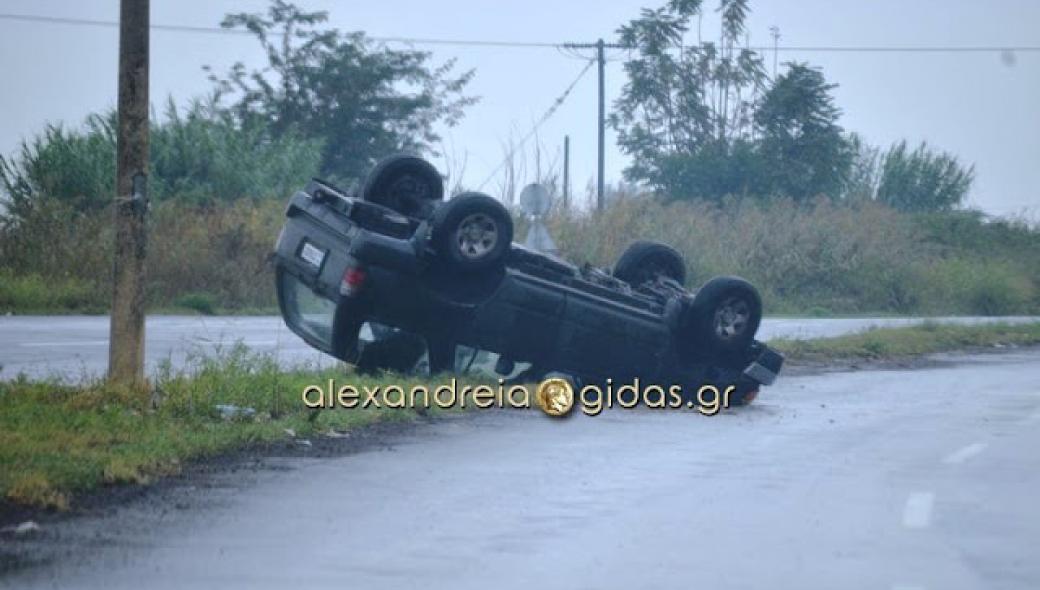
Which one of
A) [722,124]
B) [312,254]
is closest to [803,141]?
[722,124]

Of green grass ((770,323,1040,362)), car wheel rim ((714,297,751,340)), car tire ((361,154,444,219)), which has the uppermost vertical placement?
car tire ((361,154,444,219))

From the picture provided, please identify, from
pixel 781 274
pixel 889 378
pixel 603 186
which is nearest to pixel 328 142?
pixel 603 186

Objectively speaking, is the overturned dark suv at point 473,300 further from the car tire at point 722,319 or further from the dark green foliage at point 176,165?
the dark green foliage at point 176,165

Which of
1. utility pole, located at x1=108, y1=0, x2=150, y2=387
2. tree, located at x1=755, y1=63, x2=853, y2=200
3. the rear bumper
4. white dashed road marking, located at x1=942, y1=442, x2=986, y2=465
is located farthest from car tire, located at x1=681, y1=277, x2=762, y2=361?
tree, located at x1=755, y1=63, x2=853, y2=200

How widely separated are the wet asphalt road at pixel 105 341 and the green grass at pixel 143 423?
3.18 ft

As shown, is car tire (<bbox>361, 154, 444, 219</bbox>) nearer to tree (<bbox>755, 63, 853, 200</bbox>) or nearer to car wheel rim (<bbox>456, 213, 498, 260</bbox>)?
car wheel rim (<bbox>456, 213, 498, 260</bbox>)

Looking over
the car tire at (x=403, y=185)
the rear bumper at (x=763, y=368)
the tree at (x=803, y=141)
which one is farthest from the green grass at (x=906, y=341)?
the tree at (x=803, y=141)

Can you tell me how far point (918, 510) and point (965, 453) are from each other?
3.79 m

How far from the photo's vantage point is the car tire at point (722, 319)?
18609mm

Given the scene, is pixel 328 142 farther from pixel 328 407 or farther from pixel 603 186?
pixel 328 407

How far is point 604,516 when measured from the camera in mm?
11055

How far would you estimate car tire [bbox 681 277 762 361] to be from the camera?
18609 mm

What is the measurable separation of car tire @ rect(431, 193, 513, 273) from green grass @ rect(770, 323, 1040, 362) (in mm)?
11082

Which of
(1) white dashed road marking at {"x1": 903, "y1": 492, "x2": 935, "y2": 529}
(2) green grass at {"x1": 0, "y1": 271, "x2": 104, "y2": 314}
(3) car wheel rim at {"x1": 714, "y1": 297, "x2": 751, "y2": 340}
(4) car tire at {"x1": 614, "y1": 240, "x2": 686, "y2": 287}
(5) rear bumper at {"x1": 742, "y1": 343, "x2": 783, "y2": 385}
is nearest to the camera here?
(1) white dashed road marking at {"x1": 903, "y1": 492, "x2": 935, "y2": 529}
